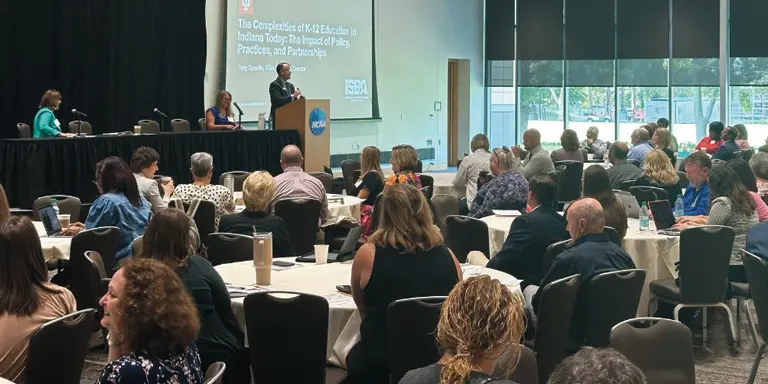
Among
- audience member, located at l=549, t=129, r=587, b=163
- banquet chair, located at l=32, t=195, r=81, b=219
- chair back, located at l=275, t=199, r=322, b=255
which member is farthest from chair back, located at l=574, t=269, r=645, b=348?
audience member, located at l=549, t=129, r=587, b=163

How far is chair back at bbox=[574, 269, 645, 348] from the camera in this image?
5.04 meters

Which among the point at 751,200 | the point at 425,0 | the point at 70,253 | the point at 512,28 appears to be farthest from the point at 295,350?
the point at 512,28

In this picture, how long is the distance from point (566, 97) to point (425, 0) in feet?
12.4

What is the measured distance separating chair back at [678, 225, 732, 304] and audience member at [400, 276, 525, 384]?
13.3 ft

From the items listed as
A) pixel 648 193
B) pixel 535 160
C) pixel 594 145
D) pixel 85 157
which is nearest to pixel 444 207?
pixel 648 193

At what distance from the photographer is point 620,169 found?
10.9m

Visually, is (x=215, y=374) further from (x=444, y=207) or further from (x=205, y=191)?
(x=444, y=207)

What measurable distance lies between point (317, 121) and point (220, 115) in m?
1.51

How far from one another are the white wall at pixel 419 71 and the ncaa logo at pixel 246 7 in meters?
1.64

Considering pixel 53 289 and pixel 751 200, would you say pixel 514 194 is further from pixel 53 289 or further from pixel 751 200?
pixel 53 289

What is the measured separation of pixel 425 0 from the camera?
20.8 m

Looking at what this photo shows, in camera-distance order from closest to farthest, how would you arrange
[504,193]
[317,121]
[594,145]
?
[504,193] → [317,121] → [594,145]

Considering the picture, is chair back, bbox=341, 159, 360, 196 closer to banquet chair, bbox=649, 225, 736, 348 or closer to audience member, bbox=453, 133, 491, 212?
audience member, bbox=453, 133, 491, 212

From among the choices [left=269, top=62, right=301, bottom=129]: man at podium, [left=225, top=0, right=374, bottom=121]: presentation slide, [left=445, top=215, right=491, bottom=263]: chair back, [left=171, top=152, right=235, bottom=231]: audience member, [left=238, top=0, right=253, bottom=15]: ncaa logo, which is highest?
[left=238, top=0, right=253, bottom=15]: ncaa logo
